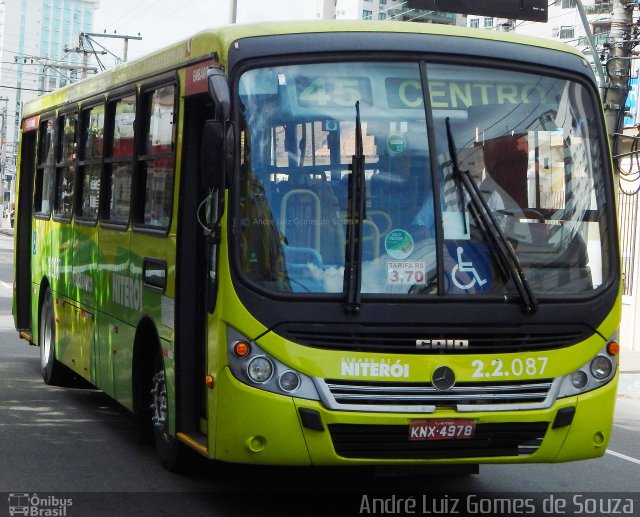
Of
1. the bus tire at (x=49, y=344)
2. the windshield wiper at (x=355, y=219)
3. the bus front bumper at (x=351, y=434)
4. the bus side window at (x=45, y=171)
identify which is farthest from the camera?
the bus side window at (x=45, y=171)

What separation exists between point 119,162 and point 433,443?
13.5ft

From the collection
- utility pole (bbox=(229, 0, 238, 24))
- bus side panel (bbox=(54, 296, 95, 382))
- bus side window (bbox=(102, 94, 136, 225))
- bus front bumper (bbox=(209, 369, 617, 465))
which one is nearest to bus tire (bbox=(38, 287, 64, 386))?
bus side panel (bbox=(54, 296, 95, 382))

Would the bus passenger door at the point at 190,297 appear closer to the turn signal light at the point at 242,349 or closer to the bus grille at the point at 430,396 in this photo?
the turn signal light at the point at 242,349

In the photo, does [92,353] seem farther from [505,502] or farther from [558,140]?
[558,140]

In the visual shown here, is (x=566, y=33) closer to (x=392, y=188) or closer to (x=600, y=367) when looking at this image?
(x=600, y=367)

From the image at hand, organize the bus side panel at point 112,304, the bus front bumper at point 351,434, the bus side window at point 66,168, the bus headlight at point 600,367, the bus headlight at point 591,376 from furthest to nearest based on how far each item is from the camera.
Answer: the bus side window at point 66,168
the bus side panel at point 112,304
the bus headlight at point 600,367
the bus headlight at point 591,376
the bus front bumper at point 351,434

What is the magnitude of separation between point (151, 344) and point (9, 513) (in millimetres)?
1972

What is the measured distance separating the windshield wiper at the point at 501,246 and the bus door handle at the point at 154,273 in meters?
2.23

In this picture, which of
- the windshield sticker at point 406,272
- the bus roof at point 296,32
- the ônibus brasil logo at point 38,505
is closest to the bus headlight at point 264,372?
the windshield sticker at point 406,272

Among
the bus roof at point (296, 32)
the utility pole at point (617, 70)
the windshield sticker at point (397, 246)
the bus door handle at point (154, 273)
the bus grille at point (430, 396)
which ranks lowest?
the bus grille at point (430, 396)

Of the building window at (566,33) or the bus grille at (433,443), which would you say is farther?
the building window at (566,33)

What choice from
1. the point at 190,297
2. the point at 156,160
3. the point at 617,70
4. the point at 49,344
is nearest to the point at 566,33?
the point at 617,70

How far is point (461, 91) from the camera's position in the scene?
7.68 metres

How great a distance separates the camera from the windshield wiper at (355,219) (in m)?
7.30
